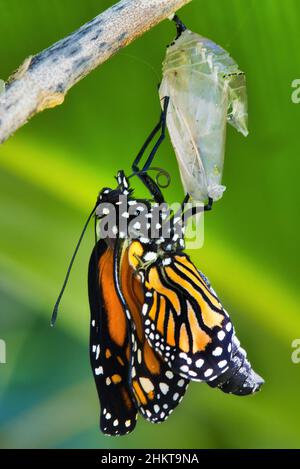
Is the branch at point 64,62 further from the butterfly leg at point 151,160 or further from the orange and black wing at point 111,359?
the orange and black wing at point 111,359

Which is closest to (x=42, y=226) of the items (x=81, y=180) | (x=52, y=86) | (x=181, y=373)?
(x=81, y=180)

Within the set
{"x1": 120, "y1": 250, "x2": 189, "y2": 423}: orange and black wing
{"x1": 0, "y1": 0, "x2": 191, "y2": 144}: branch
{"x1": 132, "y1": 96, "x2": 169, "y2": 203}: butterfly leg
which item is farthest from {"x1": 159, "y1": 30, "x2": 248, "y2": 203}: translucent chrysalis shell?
{"x1": 120, "y1": 250, "x2": 189, "y2": 423}: orange and black wing

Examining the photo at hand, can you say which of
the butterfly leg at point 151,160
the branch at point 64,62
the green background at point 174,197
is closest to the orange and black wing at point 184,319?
the butterfly leg at point 151,160

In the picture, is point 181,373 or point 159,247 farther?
point 159,247

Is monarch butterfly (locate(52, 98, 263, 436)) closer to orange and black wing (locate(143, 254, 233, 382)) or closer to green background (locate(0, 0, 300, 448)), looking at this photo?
orange and black wing (locate(143, 254, 233, 382))

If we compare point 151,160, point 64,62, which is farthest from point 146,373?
point 64,62
